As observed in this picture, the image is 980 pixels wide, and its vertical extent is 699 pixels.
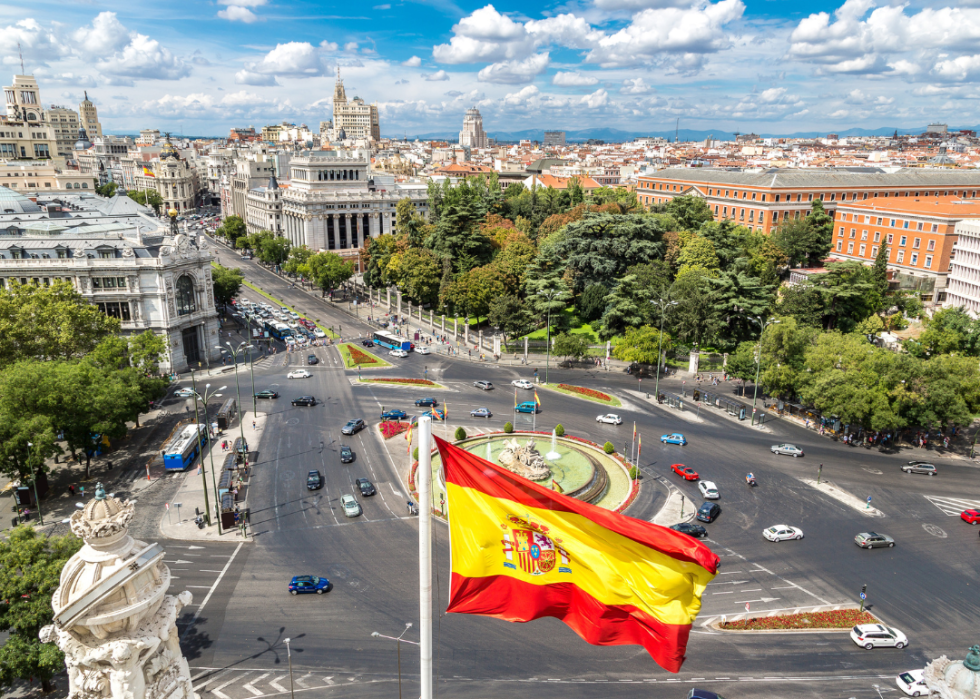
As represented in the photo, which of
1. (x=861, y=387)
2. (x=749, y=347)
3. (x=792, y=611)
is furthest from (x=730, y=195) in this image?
(x=792, y=611)

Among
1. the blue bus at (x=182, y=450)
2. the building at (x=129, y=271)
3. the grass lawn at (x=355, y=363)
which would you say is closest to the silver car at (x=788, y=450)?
the grass lawn at (x=355, y=363)

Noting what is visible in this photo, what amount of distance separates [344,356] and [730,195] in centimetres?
8215

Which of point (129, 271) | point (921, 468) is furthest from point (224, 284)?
point (921, 468)

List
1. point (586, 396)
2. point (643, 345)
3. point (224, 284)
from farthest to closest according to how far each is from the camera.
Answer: point (224, 284)
point (643, 345)
point (586, 396)

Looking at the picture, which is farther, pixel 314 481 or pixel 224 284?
pixel 224 284

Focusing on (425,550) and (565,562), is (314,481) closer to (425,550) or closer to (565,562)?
(565,562)

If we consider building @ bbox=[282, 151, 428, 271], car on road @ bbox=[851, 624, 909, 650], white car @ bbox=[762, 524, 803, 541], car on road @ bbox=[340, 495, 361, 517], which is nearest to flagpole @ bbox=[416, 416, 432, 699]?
car on road @ bbox=[851, 624, 909, 650]

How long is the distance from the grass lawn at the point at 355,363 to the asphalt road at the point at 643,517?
15889mm

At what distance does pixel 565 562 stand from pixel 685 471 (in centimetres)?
3445

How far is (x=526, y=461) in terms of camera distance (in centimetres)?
4225

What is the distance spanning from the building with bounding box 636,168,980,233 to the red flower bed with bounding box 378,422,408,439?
83.2 m

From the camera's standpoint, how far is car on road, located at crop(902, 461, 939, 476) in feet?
147

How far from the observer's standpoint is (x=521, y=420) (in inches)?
2098

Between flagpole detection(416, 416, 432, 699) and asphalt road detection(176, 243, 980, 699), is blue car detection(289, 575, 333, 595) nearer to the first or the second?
asphalt road detection(176, 243, 980, 699)
